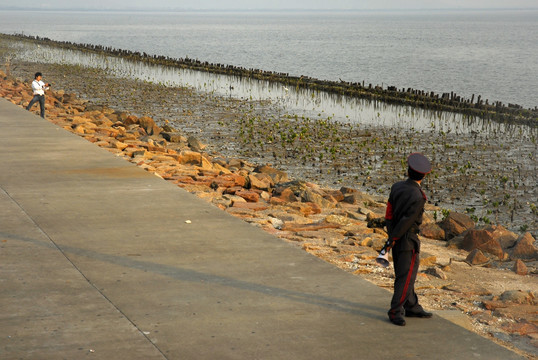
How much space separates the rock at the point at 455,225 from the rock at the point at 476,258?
76.8 inches

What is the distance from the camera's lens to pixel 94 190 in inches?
398

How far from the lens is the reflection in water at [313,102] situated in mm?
28266

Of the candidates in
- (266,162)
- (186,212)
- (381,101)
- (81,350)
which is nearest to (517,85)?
(381,101)

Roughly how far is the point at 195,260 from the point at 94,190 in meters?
3.49

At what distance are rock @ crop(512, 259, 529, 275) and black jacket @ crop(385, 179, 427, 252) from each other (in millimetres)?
4084

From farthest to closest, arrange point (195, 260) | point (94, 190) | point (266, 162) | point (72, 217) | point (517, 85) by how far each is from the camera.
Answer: point (517, 85) < point (266, 162) < point (94, 190) < point (72, 217) < point (195, 260)

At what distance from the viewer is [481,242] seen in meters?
10.8

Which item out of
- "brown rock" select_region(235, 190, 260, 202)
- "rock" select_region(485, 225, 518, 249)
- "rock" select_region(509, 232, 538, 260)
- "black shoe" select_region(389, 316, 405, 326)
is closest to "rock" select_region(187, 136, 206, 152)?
"brown rock" select_region(235, 190, 260, 202)

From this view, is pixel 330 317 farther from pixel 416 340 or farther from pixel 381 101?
pixel 381 101

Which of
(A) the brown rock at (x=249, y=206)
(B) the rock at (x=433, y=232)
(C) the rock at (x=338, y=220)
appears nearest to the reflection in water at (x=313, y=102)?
(B) the rock at (x=433, y=232)

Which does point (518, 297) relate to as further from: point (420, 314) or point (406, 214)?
point (406, 214)

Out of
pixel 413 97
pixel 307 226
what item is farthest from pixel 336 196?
pixel 413 97

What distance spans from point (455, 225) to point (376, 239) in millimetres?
3004

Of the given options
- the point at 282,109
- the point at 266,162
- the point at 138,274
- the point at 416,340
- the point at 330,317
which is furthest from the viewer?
the point at 282,109
